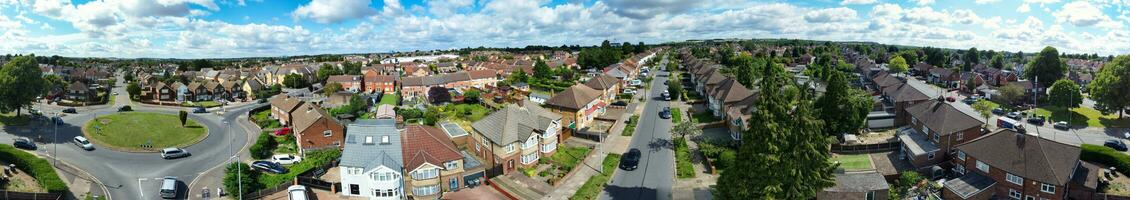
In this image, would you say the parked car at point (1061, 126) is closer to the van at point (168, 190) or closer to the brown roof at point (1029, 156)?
the brown roof at point (1029, 156)

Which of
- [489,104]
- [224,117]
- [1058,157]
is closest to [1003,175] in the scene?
[1058,157]

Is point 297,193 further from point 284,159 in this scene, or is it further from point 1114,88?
point 1114,88

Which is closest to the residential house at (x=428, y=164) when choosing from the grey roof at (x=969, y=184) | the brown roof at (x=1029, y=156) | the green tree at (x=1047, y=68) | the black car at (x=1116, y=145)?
the grey roof at (x=969, y=184)

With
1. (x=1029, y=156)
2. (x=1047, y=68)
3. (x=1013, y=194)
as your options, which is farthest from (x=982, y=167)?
(x=1047, y=68)

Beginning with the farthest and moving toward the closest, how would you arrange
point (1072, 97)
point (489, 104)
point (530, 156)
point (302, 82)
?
point (302, 82) → point (489, 104) → point (1072, 97) → point (530, 156)

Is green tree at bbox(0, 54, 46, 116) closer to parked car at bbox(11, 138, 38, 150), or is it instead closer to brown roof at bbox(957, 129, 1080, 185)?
parked car at bbox(11, 138, 38, 150)

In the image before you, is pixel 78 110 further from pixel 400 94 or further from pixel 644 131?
pixel 644 131
